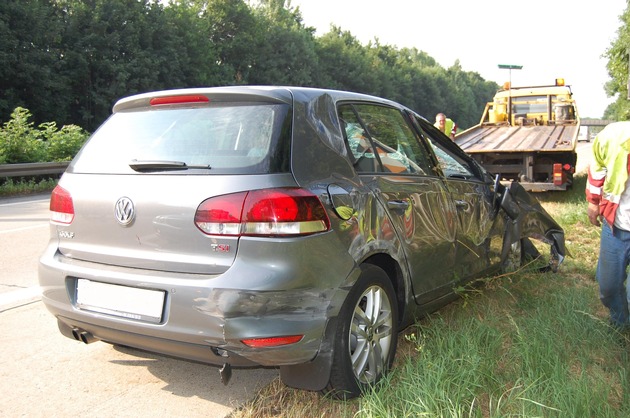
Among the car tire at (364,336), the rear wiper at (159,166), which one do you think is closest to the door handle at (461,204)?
the car tire at (364,336)

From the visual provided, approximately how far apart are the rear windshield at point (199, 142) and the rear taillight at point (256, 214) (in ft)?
0.45

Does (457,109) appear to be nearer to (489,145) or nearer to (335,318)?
(489,145)

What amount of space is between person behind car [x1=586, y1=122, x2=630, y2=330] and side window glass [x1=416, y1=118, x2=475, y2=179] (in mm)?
927

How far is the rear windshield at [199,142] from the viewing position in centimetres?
275

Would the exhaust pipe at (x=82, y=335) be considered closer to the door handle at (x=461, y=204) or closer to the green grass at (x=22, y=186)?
the door handle at (x=461, y=204)

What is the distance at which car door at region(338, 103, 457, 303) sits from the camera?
3314 millimetres

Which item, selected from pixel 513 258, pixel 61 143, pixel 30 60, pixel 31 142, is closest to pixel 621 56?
pixel 61 143

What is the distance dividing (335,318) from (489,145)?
9.87 meters

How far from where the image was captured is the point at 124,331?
111 inches

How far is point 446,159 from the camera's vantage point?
14.4 feet

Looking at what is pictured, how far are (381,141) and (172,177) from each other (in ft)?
4.55

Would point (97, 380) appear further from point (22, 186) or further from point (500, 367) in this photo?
point (22, 186)

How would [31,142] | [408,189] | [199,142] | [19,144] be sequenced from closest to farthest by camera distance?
[199,142], [408,189], [19,144], [31,142]

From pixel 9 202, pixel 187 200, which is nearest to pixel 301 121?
pixel 187 200
